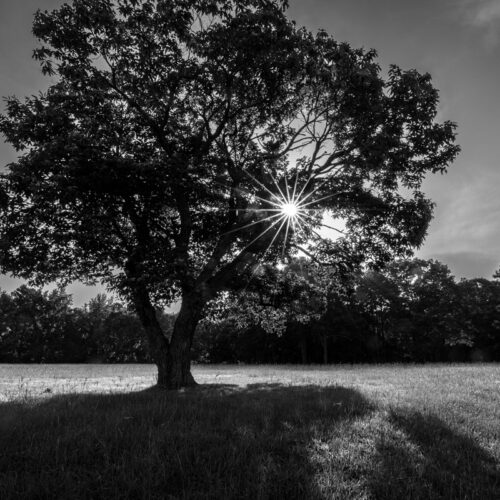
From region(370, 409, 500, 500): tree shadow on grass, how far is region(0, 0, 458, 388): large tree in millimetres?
7925

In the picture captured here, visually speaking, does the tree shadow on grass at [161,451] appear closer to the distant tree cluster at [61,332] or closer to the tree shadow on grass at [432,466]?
the tree shadow on grass at [432,466]

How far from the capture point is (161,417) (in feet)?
23.6

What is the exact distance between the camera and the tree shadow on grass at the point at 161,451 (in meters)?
4.22

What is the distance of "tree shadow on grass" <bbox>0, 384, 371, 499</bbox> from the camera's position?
4.22 m

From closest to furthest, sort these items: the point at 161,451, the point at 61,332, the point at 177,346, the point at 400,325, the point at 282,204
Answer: the point at 161,451 < the point at 177,346 < the point at 282,204 < the point at 400,325 < the point at 61,332

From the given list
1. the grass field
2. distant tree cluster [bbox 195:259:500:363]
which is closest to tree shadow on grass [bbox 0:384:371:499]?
the grass field

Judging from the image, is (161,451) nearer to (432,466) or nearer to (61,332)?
(432,466)

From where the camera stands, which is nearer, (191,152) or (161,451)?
(161,451)

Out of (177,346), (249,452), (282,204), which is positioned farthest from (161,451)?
(282,204)

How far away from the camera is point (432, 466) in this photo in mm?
4910

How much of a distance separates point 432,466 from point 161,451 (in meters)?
3.78

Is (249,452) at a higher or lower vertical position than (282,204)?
lower

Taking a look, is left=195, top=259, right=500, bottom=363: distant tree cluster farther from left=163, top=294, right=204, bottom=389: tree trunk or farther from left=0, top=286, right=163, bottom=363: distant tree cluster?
left=163, top=294, right=204, bottom=389: tree trunk

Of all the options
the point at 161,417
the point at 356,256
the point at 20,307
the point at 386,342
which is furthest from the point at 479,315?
the point at 20,307
